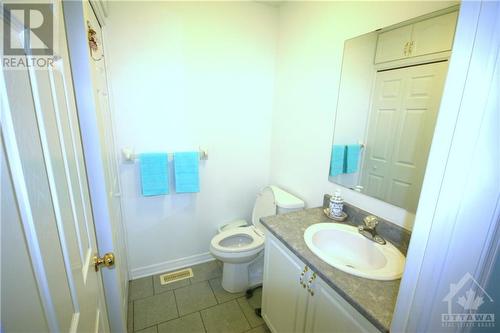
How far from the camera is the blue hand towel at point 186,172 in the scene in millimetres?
1962

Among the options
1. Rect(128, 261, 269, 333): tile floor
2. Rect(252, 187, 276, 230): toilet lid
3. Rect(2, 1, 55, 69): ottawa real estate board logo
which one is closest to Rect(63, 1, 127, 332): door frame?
Rect(2, 1, 55, 69): ottawa real estate board logo

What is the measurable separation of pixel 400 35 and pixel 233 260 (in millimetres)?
1820

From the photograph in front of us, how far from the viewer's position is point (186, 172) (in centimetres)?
199

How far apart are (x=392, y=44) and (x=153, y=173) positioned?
1855mm

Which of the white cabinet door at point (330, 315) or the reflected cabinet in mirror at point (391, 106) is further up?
the reflected cabinet in mirror at point (391, 106)

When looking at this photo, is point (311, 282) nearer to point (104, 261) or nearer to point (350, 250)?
point (350, 250)

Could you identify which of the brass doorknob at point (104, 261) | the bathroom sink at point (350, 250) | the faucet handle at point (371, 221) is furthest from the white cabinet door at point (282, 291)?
the brass doorknob at point (104, 261)

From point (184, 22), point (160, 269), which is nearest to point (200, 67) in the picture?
point (184, 22)

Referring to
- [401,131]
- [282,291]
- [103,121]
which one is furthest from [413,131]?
[103,121]

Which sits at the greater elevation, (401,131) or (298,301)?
(401,131)

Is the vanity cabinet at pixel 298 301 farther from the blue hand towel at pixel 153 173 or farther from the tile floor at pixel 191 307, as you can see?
the blue hand towel at pixel 153 173

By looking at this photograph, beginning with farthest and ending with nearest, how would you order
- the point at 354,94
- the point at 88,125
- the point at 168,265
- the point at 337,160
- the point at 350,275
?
1. the point at 168,265
2. the point at 337,160
3. the point at 354,94
4. the point at 350,275
5. the point at 88,125

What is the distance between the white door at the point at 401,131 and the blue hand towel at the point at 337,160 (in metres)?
0.16

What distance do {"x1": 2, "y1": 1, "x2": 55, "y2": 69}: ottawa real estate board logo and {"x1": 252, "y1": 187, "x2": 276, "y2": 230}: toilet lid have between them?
166 cm
